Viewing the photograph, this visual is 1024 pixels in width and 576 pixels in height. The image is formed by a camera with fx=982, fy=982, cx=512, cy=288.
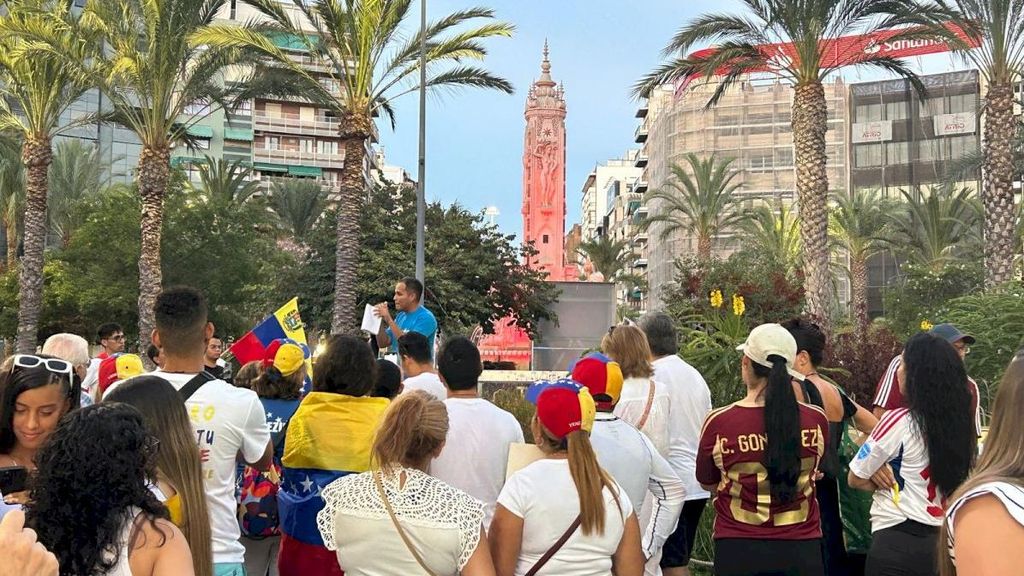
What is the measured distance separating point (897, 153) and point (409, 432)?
202 ft

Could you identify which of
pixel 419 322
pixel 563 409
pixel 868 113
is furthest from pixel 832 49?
pixel 868 113

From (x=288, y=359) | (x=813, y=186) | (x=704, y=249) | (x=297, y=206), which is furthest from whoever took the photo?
(x=297, y=206)

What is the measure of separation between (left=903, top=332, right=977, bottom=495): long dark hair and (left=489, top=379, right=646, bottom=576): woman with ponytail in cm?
128

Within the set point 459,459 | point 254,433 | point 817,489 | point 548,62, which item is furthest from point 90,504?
point 548,62

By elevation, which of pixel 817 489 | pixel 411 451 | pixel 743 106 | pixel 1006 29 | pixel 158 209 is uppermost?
pixel 743 106

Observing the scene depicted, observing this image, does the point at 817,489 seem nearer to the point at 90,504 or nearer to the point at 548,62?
the point at 90,504

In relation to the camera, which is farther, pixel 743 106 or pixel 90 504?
pixel 743 106

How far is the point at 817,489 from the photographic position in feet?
16.0

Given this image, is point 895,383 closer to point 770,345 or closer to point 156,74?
point 770,345

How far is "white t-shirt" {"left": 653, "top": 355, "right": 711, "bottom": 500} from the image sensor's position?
531cm

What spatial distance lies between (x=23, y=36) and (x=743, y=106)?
4893cm

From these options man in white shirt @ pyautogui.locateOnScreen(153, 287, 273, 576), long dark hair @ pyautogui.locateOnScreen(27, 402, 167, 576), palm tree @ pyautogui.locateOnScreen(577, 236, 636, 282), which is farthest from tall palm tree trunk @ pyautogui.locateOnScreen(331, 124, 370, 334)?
palm tree @ pyautogui.locateOnScreen(577, 236, 636, 282)

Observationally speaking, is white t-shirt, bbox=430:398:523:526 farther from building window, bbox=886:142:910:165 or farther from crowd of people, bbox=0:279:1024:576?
building window, bbox=886:142:910:165

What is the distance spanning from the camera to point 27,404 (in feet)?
9.87
